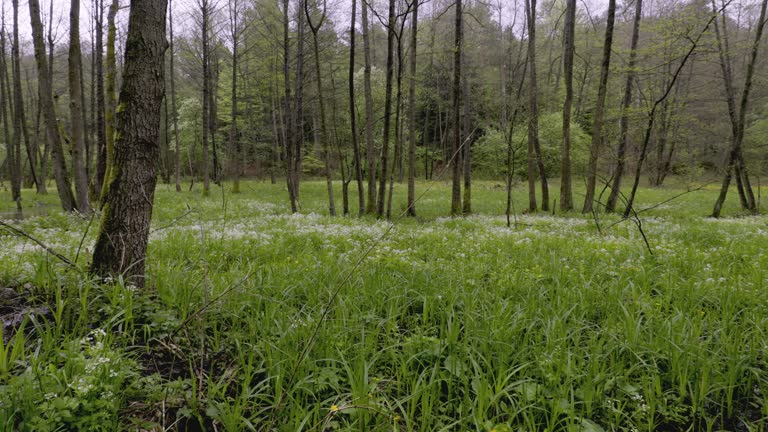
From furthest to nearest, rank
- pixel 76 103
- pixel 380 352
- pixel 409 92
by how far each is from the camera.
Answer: pixel 409 92
pixel 76 103
pixel 380 352

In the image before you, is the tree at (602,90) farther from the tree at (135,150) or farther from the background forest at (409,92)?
the tree at (135,150)

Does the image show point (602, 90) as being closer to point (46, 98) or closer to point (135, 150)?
point (135, 150)

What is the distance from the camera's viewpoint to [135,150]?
3221mm

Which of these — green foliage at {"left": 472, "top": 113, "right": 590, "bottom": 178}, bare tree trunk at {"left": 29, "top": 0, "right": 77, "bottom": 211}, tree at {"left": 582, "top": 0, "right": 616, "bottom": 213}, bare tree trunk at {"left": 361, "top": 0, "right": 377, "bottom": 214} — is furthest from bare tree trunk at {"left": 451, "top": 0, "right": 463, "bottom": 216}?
green foliage at {"left": 472, "top": 113, "right": 590, "bottom": 178}

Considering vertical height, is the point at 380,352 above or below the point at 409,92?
below

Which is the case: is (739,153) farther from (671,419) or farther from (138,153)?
(138,153)

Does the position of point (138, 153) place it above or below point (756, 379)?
above

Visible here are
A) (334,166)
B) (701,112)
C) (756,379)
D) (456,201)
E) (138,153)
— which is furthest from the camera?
(334,166)

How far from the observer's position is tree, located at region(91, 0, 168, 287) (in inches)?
123

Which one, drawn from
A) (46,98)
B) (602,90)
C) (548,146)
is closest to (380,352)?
(602,90)

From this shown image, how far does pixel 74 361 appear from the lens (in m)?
2.07

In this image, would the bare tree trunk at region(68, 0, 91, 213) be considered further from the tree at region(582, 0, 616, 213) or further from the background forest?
the tree at region(582, 0, 616, 213)

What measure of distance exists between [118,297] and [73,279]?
70 centimetres

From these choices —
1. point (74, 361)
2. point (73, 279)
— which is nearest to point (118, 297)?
point (73, 279)
